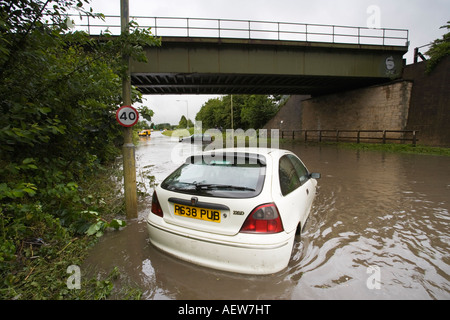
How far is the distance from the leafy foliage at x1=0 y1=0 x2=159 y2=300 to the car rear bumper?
1.68 meters


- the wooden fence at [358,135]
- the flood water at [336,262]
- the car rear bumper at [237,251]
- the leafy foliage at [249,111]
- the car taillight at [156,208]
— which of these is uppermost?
the leafy foliage at [249,111]

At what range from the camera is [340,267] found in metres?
2.82

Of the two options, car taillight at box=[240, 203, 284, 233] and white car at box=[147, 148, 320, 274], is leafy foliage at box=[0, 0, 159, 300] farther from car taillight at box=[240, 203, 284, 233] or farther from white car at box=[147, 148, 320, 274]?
car taillight at box=[240, 203, 284, 233]

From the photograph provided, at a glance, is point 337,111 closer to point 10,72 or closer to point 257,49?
point 257,49

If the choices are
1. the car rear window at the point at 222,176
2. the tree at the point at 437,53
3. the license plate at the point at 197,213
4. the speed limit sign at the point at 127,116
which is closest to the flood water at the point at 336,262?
the license plate at the point at 197,213

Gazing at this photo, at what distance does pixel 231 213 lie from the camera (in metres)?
2.42

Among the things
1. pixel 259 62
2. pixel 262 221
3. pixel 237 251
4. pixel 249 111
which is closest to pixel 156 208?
pixel 237 251

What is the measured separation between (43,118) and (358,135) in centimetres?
2025

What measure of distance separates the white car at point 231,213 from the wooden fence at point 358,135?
16625 millimetres

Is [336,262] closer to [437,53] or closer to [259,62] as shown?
[259,62]

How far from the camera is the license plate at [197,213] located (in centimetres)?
248

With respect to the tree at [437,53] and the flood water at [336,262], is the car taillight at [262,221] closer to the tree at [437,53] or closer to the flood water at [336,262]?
the flood water at [336,262]

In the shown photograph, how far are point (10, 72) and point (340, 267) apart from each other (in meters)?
4.72

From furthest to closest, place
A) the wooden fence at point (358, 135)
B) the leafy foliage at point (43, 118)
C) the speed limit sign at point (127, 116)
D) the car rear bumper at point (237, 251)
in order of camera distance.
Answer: the wooden fence at point (358, 135) → the speed limit sign at point (127, 116) → the leafy foliage at point (43, 118) → the car rear bumper at point (237, 251)
